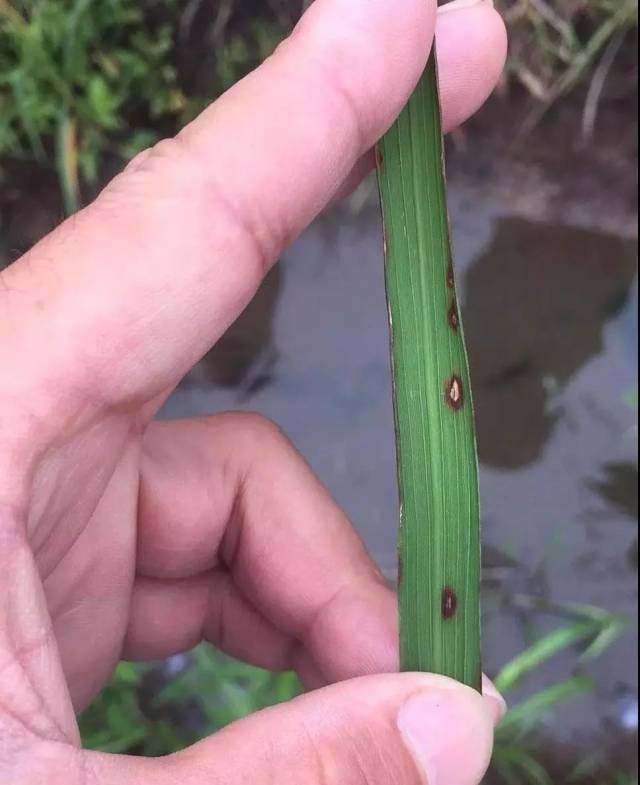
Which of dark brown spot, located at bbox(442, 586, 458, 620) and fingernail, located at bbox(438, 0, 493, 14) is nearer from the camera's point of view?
dark brown spot, located at bbox(442, 586, 458, 620)

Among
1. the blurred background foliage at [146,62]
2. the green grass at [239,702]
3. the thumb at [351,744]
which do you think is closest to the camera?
the thumb at [351,744]

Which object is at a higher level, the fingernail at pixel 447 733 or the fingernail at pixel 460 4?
the fingernail at pixel 460 4

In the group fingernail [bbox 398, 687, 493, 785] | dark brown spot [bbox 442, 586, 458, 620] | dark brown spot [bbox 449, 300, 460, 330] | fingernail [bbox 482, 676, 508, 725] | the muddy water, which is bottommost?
Result: the muddy water

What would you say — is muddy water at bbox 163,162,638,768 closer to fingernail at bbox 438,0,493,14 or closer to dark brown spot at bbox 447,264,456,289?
fingernail at bbox 438,0,493,14

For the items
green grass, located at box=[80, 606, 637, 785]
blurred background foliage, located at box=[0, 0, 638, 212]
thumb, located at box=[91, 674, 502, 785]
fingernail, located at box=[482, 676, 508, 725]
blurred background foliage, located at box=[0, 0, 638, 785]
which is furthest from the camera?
blurred background foliage, located at box=[0, 0, 638, 212]

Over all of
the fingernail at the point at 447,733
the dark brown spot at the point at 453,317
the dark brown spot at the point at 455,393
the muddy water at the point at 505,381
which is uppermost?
the dark brown spot at the point at 453,317

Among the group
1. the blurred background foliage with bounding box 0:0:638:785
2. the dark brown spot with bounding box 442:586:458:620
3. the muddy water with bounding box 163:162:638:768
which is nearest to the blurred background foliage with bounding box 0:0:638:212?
the blurred background foliage with bounding box 0:0:638:785

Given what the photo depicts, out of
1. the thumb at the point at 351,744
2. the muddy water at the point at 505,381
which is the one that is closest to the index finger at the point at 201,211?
the thumb at the point at 351,744

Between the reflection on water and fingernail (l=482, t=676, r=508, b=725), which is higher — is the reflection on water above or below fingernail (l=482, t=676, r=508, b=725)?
below

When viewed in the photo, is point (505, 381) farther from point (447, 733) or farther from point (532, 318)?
point (447, 733)

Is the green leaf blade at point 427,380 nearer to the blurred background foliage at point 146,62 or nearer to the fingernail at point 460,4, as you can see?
the fingernail at point 460,4
